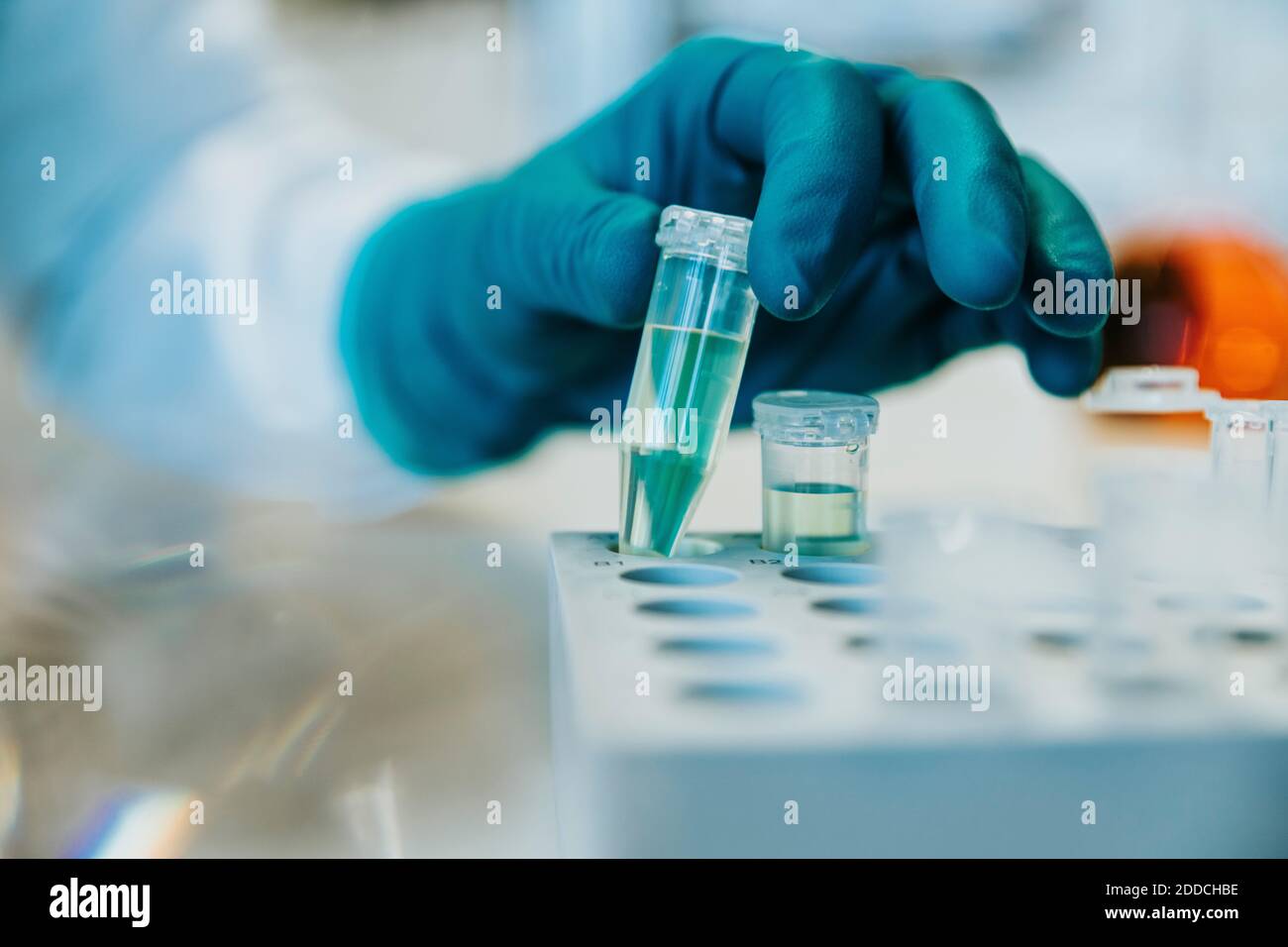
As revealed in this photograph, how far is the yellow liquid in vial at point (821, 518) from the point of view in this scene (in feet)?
2.35

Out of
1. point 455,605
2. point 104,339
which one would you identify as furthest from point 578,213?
point 104,339

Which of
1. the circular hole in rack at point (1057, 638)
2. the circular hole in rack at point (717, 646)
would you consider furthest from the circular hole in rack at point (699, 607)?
the circular hole in rack at point (1057, 638)

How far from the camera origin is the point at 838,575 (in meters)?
0.66

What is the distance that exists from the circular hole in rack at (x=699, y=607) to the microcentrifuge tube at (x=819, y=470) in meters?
0.14

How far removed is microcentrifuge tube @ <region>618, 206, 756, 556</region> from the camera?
0.68m

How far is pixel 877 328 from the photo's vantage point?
98cm

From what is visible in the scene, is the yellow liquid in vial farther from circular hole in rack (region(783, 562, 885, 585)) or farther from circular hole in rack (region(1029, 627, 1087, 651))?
circular hole in rack (region(1029, 627, 1087, 651))

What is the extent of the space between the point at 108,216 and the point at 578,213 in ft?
1.79

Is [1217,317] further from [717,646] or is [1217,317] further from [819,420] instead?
[717,646]

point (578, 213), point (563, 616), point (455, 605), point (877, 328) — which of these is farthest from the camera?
point (455, 605)

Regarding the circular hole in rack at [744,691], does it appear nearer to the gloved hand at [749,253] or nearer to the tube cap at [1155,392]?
the gloved hand at [749,253]

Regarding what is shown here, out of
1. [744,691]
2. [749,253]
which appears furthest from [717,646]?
[749,253]

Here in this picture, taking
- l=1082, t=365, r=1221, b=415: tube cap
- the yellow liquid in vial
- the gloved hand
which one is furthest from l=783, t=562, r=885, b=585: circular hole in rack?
l=1082, t=365, r=1221, b=415: tube cap

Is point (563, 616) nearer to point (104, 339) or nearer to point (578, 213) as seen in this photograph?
point (578, 213)
